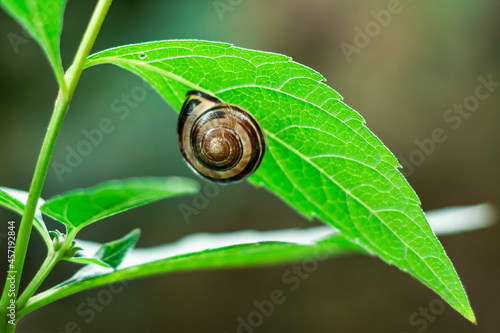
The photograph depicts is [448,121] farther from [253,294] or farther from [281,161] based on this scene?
[281,161]

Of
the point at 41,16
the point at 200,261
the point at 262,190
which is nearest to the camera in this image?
the point at 41,16

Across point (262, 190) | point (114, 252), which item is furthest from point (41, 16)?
point (262, 190)

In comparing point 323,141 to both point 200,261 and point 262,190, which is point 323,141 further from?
point 262,190

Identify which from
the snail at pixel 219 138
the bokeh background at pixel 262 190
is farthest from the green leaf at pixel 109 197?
the bokeh background at pixel 262 190

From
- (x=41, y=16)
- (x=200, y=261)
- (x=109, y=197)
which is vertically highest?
(x=41, y=16)

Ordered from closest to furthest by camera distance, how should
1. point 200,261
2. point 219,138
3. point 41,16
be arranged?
1. point 41,16
2. point 200,261
3. point 219,138

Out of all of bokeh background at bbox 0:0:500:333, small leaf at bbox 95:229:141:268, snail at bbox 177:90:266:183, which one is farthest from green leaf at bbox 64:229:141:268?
bokeh background at bbox 0:0:500:333
